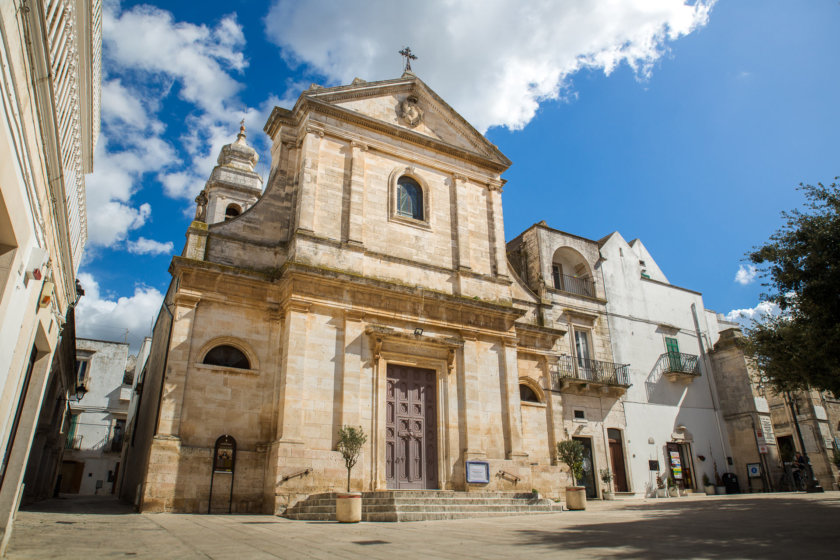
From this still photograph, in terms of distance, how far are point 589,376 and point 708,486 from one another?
7401mm

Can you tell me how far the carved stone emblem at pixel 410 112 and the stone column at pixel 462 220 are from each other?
244 cm

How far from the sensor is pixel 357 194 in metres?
17.6

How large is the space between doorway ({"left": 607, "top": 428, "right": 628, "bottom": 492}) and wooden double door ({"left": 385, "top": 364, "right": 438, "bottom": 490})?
29.7 ft

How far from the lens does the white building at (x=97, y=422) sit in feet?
114

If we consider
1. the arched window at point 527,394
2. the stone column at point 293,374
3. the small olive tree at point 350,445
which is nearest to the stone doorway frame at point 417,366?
the small olive tree at point 350,445

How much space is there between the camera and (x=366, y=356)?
1568 cm

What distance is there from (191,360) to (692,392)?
2152 centimetres

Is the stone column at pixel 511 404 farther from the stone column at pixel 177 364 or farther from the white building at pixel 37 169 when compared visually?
the white building at pixel 37 169

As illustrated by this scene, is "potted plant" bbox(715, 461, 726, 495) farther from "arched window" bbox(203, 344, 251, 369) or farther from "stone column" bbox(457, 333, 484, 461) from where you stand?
"arched window" bbox(203, 344, 251, 369)

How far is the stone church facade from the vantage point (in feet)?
46.3

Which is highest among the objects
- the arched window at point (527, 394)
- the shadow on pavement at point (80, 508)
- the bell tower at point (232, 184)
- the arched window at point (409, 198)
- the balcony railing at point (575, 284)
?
the bell tower at point (232, 184)

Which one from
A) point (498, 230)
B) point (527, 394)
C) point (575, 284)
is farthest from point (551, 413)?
point (575, 284)

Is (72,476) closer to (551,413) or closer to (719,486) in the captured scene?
(551,413)

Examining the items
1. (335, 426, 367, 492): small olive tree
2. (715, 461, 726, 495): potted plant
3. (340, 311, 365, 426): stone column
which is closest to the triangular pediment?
(340, 311, 365, 426): stone column
